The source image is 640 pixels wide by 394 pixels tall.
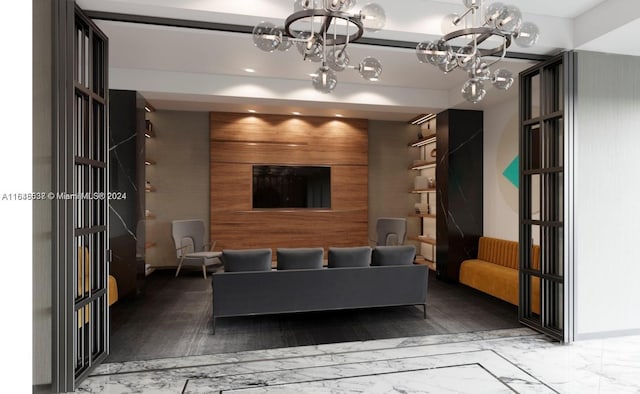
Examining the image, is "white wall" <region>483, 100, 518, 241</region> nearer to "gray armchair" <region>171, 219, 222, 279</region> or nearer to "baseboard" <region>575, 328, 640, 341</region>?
"baseboard" <region>575, 328, 640, 341</region>

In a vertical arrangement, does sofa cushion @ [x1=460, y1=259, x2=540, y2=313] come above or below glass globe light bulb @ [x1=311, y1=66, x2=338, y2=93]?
below

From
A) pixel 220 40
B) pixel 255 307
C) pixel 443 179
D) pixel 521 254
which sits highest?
pixel 220 40

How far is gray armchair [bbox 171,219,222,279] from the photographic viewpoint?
230 inches

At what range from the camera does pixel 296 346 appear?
3.24m

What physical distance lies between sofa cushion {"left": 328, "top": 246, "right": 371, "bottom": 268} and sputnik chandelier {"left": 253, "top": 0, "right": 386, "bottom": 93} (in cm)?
189

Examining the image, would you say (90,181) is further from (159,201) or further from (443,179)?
(443,179)

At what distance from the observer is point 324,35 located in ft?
6.66

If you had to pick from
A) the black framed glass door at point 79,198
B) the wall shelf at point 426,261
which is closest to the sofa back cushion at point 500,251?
the wall shelf at point 426,261

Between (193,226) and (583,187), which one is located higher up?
(583,187)

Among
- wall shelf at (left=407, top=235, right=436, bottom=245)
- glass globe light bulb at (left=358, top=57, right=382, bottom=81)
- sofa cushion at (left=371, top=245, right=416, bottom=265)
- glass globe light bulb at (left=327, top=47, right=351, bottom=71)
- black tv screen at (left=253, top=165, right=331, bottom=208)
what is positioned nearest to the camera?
glass globe light bulb at (left=327, top=47, right=351, bottom=71)

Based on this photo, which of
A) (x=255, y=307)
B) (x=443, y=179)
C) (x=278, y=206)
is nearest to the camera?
(x=255, y=307)

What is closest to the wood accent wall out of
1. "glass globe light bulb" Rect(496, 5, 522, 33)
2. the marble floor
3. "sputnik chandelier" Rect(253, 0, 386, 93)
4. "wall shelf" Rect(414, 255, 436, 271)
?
"wall shelf" Rect(414, 255, 436, 271)

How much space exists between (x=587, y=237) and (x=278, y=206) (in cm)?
458
